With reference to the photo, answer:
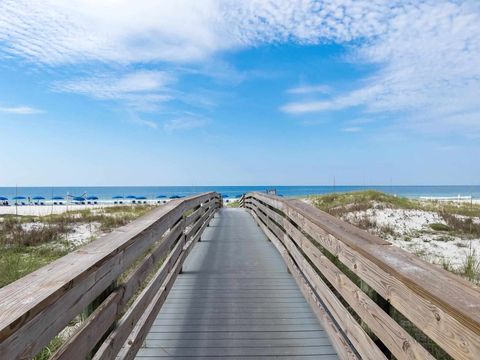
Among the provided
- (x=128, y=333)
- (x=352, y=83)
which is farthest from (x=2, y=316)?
(x=352, y=83)

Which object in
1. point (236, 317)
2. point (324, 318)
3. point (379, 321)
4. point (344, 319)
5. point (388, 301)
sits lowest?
point (236, 317)

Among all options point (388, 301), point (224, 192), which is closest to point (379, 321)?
point (388, 301)

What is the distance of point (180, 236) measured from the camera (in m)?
5.94

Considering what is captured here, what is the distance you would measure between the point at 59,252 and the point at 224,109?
46.5m

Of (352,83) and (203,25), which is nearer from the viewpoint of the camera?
(203,25)

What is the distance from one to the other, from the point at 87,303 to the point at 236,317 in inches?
92.8

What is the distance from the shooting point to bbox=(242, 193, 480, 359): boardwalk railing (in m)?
1.54

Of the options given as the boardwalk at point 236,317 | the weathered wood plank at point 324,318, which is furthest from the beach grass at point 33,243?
the weathered wood plank at point 324,318

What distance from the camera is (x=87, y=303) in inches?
79.3

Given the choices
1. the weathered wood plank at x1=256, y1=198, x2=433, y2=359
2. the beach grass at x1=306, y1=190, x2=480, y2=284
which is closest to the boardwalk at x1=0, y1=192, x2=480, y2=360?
the weathered wood plank at x1=256, y1=198, x2=433, y2=359

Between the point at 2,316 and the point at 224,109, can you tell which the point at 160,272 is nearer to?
the point at 2,316

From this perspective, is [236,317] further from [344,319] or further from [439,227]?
[439,227]

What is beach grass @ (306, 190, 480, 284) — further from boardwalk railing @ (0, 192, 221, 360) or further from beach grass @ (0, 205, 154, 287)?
beach grass @ (0, 205, 154, 287)

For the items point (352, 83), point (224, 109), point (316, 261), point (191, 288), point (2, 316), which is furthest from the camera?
point (224, 109)
